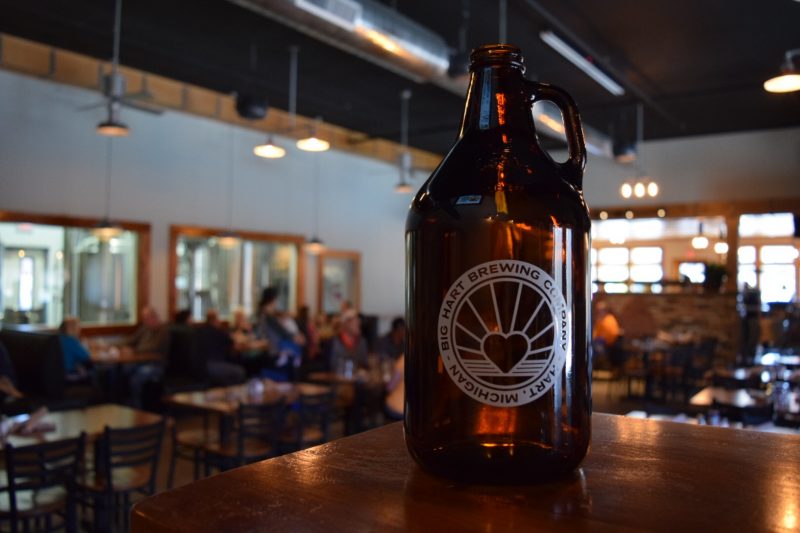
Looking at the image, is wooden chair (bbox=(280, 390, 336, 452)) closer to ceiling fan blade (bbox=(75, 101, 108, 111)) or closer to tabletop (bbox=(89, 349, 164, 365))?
tabletop (bbox=(89, 349, 164, 365))

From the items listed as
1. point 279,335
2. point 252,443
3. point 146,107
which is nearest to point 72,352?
point 279,335

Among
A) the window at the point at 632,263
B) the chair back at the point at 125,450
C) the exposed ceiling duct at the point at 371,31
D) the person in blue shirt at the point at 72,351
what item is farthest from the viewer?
the window at the point at 632,263

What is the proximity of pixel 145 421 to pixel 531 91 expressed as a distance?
15.3 ft

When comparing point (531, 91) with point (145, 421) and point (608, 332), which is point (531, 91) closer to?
point (145, 421)

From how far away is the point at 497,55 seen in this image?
596mm

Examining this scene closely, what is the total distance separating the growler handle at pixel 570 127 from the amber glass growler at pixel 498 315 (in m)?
0.03

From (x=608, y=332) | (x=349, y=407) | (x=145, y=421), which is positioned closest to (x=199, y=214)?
(x=349, y=407)

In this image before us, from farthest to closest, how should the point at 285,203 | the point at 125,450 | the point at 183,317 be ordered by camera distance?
the point at 285,203
the point at 183,317
the point at 125,450

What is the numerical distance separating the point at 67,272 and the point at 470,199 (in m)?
9.68

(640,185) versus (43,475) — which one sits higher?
(640,185)

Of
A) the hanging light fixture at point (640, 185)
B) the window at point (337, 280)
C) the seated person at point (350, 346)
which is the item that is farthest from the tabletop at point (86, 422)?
the hanging light fixture at point (640, 185)

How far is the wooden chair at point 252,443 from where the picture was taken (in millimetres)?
4918

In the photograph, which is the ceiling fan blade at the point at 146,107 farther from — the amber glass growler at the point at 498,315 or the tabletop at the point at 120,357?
the amber glass growler at the point at 498,315

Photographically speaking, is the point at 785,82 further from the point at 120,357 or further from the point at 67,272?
the point at 67,272
